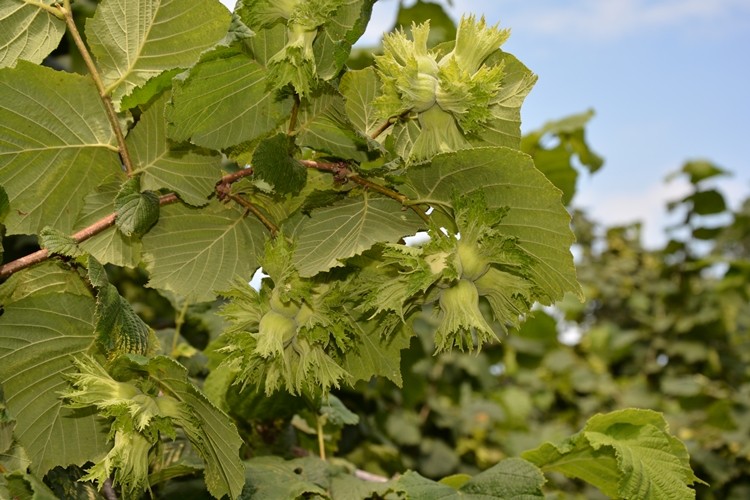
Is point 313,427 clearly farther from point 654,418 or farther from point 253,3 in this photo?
point 253,3

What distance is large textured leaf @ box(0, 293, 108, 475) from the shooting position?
1224mm

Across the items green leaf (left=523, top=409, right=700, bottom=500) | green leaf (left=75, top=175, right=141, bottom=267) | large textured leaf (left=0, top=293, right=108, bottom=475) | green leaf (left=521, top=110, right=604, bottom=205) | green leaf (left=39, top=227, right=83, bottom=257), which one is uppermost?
green leaf (left=521, top=110, right=604, bottom=205)

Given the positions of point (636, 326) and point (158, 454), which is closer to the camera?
point (158, 454)

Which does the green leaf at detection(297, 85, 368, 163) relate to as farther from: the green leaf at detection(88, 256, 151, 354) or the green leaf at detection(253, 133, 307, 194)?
the green leaf at detection(88, 256, 151, 354)

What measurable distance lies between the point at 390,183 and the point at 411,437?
2.88m

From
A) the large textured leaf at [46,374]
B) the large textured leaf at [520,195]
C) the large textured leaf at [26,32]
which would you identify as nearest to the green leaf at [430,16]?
the large textured leaf at [26,32]

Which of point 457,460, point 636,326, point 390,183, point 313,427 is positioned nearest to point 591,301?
point 636,326

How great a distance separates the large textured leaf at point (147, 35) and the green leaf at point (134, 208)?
165 mm

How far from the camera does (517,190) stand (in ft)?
3.68

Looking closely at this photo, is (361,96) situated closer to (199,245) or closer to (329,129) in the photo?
(329,129)

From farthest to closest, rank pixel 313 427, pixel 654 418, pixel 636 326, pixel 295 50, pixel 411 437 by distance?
pixel 636 326 < pixel 411 437 < pixel 313 427 < pixel 654 418 < pixel 295 50

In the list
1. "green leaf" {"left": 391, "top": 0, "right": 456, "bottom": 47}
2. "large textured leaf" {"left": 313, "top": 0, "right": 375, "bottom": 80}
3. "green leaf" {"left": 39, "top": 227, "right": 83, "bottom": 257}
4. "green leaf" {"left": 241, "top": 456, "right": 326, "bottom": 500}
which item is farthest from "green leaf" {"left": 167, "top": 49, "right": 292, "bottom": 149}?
"green leaf" {"left": 391, "top": 0, "right": 456, "bottom": 47}

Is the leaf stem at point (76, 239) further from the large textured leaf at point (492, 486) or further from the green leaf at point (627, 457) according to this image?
the green leaf at point (627, 457)

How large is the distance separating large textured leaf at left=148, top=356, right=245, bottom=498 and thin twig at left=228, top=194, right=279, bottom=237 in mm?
308
